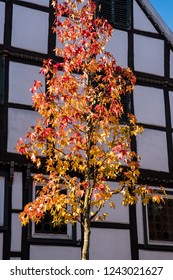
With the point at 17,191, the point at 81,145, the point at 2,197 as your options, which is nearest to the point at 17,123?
the point at 17,191

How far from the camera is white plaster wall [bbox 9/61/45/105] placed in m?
13.1

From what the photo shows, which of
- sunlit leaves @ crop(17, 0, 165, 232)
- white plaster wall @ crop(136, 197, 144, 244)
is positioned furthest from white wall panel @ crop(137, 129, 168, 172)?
sunlit leaves @ crop(17, 0, 165, 232)

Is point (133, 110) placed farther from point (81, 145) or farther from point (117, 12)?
point (81, 145)

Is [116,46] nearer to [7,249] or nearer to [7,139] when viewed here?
[7,139]

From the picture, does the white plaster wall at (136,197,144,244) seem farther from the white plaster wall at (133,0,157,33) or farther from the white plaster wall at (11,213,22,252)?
the white plaster wall at (133,0,157,33)

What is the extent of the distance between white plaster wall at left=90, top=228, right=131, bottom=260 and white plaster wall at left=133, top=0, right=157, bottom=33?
6471mm

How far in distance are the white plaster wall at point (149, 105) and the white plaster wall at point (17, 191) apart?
4038mm

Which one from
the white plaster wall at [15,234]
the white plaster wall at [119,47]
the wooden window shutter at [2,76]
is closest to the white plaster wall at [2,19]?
the wooden window shutter at [2,76]

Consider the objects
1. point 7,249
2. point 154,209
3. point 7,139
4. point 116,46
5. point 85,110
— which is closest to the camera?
point 85,110

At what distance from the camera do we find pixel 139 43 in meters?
15.2

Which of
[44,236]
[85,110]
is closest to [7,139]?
[44,236]

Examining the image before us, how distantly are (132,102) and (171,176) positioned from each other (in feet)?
8.01

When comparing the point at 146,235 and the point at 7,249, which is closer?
the point at 7,249

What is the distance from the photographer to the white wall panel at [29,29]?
1378 cm
